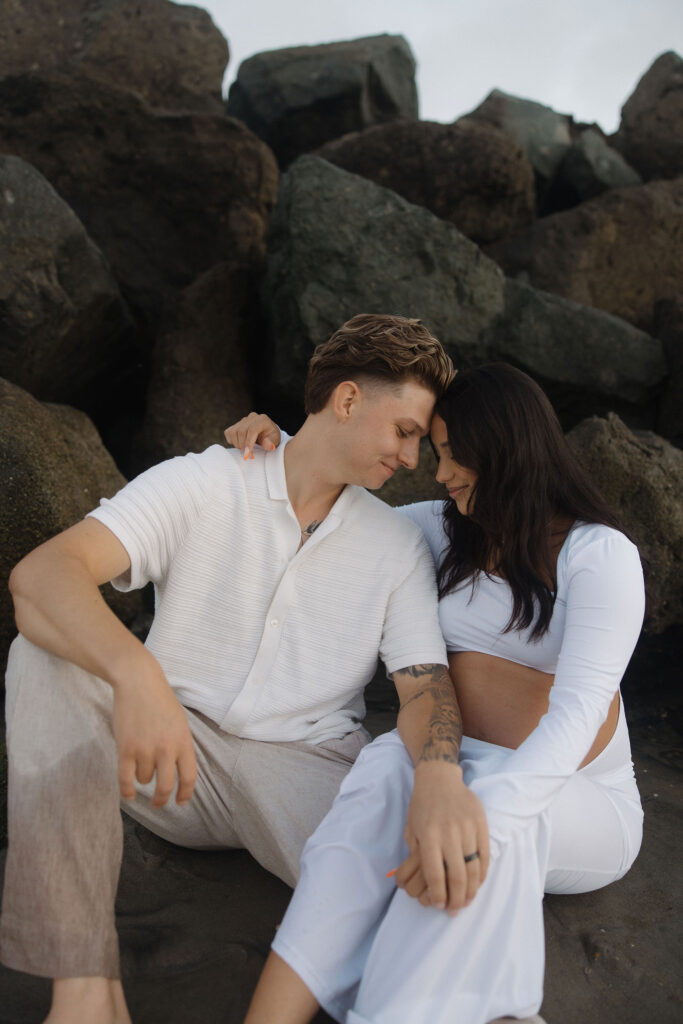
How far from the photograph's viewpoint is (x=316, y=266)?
4496 millimetres

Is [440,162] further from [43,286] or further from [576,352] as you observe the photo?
[43,286]

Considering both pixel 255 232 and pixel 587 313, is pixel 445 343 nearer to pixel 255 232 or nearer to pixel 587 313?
pixel 587 313

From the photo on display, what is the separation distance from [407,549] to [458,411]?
449 mm

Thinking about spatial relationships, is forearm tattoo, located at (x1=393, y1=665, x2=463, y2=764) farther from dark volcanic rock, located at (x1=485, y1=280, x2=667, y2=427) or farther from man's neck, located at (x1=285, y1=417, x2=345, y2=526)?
dark volcanic rock, located at (x1=485, y1=280, x2=667, y2=427)

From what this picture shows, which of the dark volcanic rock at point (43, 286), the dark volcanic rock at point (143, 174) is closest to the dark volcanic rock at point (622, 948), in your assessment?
the dark volcanic rock at point (43, 286)

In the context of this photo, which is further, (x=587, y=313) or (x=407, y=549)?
(x=587, y=313)

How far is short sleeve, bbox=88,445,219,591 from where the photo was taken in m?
2.28

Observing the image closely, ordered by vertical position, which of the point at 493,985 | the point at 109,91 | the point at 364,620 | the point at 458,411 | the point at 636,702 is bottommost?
the point at 636,702

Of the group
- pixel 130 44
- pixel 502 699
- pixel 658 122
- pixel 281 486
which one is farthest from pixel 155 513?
pixel 658 122

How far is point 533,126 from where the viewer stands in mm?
7531

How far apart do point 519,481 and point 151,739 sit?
4.10ft

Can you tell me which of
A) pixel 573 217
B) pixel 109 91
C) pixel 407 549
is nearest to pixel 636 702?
pixel 407 549

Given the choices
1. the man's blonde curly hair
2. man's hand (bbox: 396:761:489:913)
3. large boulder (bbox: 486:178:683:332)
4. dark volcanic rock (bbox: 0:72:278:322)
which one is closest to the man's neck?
the man's blonde curly hair

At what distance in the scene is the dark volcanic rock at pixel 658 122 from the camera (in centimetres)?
733
